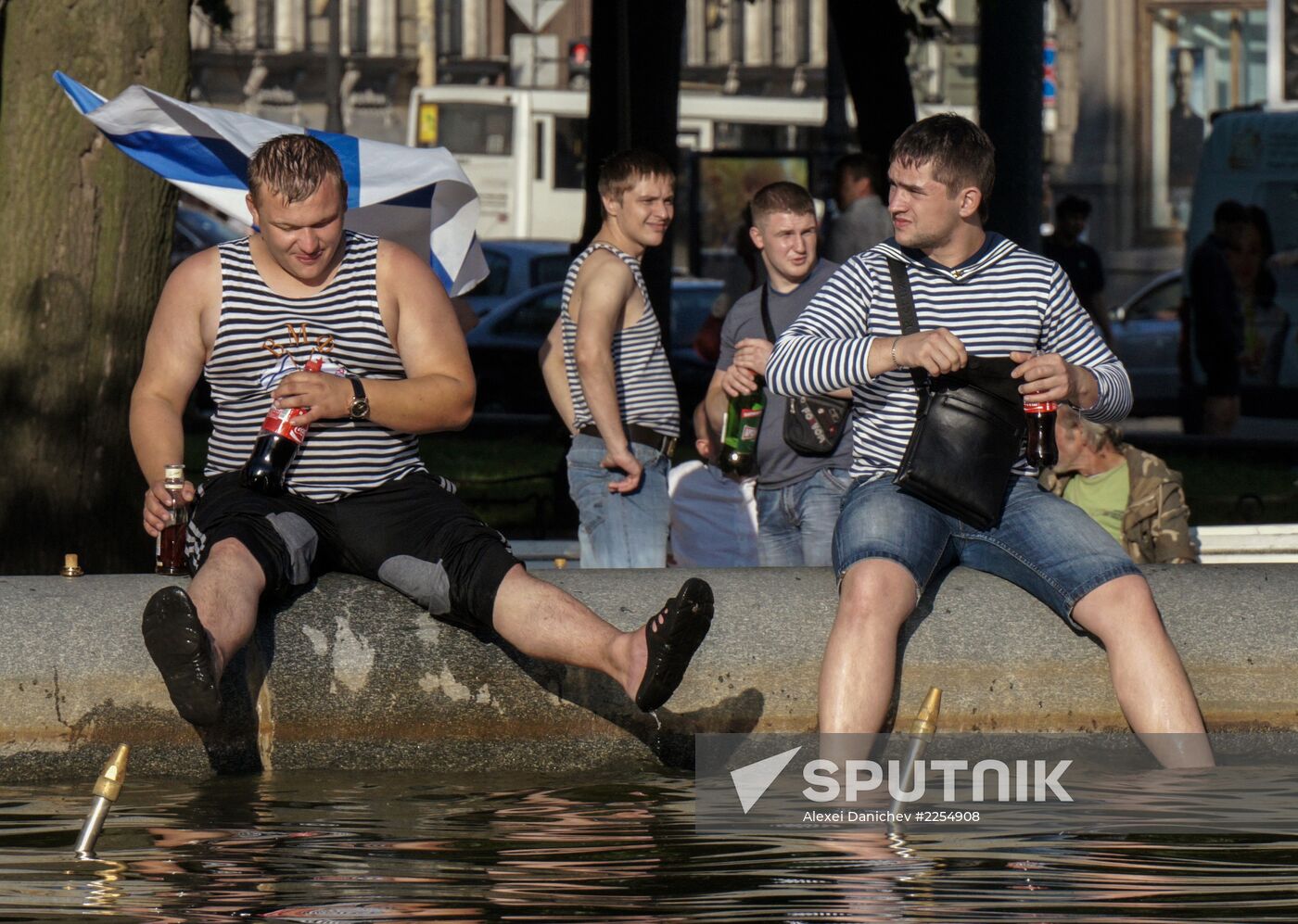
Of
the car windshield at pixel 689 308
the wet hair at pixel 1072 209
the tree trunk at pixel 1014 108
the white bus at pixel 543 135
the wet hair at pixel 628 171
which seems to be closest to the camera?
the wet hair at pixel 628 171

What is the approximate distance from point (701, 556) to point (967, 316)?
1.83m

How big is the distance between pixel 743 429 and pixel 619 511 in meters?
0.43

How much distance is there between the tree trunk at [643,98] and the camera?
38.9 ft

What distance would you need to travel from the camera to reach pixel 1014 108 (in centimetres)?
1240

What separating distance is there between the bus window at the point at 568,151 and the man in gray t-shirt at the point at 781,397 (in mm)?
28794

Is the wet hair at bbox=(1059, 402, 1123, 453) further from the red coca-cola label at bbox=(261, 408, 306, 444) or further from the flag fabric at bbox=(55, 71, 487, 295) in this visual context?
the red coca-cola label at bbox=(261, 408, 306, 444)

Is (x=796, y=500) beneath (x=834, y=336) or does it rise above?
beneath

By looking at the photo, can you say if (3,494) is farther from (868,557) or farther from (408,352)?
(868,557)

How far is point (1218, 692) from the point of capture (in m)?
5.88

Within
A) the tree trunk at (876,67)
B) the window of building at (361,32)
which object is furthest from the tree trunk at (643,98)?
the window of building at (361,32)

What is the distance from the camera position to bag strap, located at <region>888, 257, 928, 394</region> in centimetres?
575

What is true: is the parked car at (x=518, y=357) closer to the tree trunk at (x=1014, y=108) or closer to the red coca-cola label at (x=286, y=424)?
the tree trunk at (x=1014, y=108)

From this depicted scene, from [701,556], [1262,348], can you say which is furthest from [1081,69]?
[701,556]

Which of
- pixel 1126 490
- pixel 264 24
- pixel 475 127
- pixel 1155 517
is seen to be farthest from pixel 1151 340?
pixel 264 24
